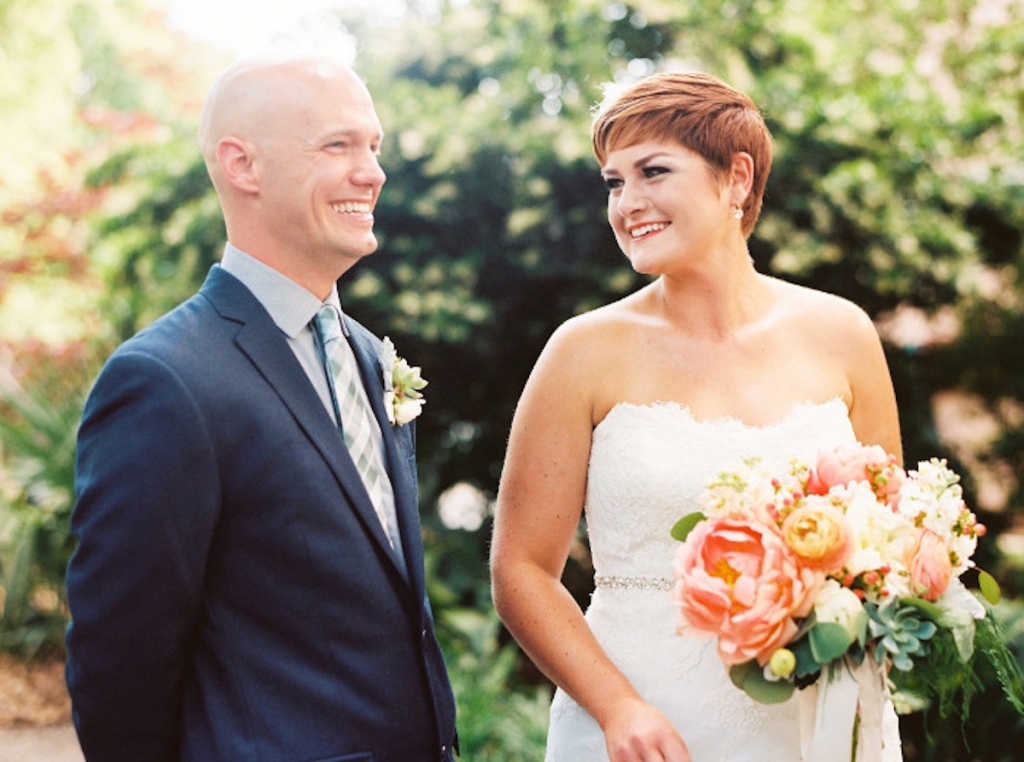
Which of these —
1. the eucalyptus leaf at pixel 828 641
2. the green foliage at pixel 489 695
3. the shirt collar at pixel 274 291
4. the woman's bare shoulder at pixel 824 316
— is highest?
the woman's bare shoulder at pixel 824 316

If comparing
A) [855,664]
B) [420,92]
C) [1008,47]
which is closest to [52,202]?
[420,92]

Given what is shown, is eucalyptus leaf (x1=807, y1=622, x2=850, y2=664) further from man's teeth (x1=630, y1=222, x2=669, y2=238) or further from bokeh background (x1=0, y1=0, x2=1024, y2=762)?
bokeh background (x1=0, y1=0, x2=1024, y2=762)

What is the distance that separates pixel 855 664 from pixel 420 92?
5.09 metres

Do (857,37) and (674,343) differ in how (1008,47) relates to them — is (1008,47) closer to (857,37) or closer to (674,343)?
(857,37)

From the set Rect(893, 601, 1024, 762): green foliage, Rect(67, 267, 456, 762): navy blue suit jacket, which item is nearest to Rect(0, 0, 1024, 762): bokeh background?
Rect(893, 601, 1024, 762): green foliage

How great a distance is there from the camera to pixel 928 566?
84.8 inches

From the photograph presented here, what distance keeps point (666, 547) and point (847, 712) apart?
0.74 meters

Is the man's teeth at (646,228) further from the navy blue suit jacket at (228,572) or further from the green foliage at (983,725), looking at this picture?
the green foliage at (983,725)

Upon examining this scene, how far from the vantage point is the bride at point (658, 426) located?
2725mm

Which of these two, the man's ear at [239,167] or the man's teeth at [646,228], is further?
the man's teeth at [646,228]

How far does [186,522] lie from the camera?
6.33 feet

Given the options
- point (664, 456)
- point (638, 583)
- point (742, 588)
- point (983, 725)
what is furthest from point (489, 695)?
point (742, 588)

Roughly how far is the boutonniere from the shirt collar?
30 cm

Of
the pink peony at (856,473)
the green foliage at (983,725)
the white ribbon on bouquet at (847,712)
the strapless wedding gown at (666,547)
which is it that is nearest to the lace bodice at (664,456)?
the strapless wedding gown at (666,547)
